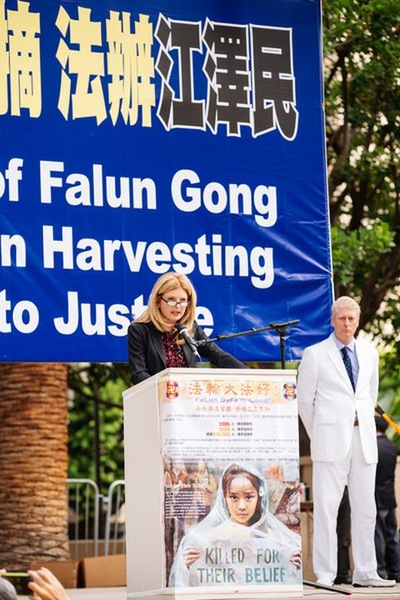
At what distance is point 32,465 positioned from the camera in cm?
1275

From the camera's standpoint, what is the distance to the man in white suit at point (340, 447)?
8.95 metres

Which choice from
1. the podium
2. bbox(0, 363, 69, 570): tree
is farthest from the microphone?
bbox(0, 363, 69, 570): tree

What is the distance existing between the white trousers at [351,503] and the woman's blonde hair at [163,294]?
1.83m

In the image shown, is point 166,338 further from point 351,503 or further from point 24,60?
point 24,60

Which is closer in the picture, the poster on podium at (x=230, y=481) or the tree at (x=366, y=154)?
Answer: the poster on podium at (x=230, y=481)

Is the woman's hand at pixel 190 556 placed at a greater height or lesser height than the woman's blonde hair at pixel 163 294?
lesser

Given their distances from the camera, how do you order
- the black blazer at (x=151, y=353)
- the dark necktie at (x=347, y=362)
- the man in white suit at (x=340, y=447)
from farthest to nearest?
the dark necktie at (x=347, y=362)
the man in white suit at (x=340, y=447)
the black blazer at (x=151, y=353)

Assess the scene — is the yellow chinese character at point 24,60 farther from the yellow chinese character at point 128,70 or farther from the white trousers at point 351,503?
the white trousers at point 351,503

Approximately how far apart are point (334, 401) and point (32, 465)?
460 cm

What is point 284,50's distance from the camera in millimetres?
11305

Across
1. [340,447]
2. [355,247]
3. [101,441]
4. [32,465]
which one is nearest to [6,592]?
[340,447]

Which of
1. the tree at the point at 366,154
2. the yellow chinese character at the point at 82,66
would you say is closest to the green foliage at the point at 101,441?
the tree at the point at 366,154

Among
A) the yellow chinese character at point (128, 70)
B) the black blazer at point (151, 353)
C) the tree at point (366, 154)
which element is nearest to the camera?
the black blazer at point (151, 353)

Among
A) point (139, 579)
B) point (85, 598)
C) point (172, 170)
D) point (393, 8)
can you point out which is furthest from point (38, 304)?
point (393, 8)
